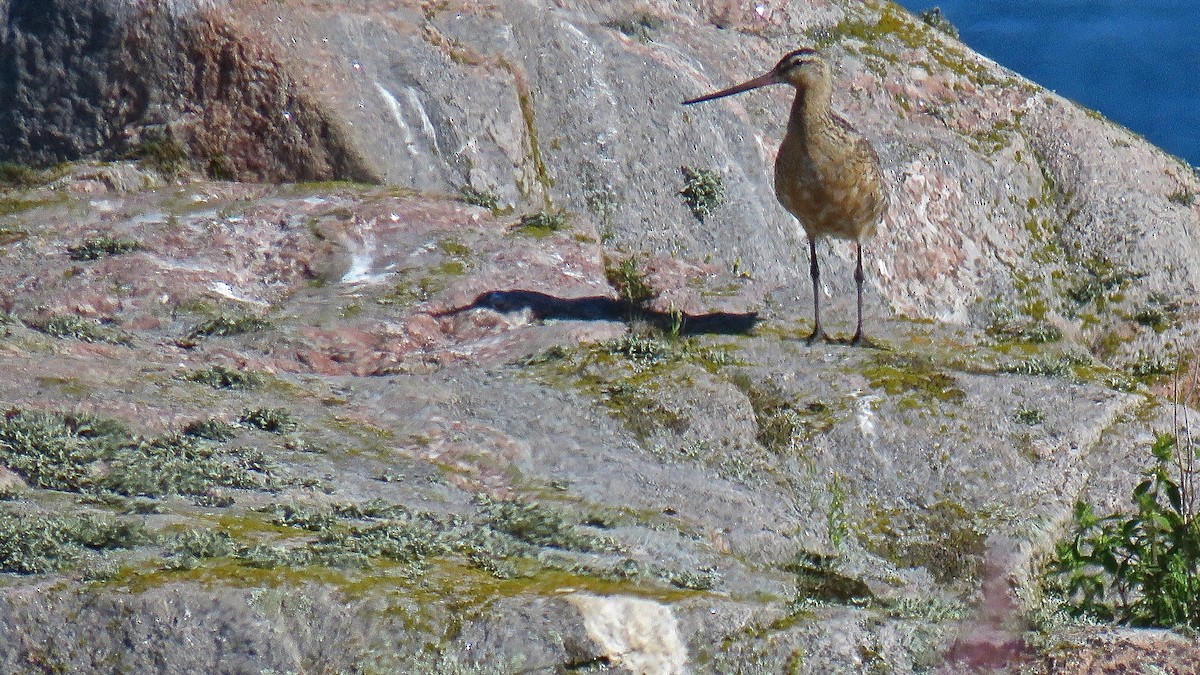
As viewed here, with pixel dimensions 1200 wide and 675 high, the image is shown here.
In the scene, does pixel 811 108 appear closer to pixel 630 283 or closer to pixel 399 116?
pixel 630 283

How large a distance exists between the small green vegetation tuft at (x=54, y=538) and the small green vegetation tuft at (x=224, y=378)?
2396 millimetres

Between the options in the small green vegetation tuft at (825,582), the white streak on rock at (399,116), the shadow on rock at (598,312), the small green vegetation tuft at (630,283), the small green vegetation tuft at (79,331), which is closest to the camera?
the small green vegetation tuft at (825,582)

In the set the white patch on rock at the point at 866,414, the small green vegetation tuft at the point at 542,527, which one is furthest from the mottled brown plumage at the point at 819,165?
the small green vegetation tuft at the point at 542,527

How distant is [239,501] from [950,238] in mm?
9240

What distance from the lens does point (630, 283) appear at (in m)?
10.3

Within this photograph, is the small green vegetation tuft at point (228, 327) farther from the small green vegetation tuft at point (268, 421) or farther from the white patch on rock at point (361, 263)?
the small green vegetation tuft at point (268, 421)

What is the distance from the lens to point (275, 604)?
186 inches

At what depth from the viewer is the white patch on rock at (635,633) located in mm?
4754

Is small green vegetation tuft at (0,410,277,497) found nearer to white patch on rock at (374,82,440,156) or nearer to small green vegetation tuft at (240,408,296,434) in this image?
small green vegetation tuft at (240,408,296,434)

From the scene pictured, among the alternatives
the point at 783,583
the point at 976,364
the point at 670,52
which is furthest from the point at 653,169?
the point at 783,583

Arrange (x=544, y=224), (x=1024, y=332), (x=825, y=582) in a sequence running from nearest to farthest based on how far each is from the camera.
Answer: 1. (x=825, y=582)
2. (x=544, y=224)
3. (x=1024, y=332)

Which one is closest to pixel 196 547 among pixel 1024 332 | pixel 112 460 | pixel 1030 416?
pixel 112 460

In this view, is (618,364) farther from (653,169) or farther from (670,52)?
(670,52)

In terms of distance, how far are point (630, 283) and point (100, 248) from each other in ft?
12.1
